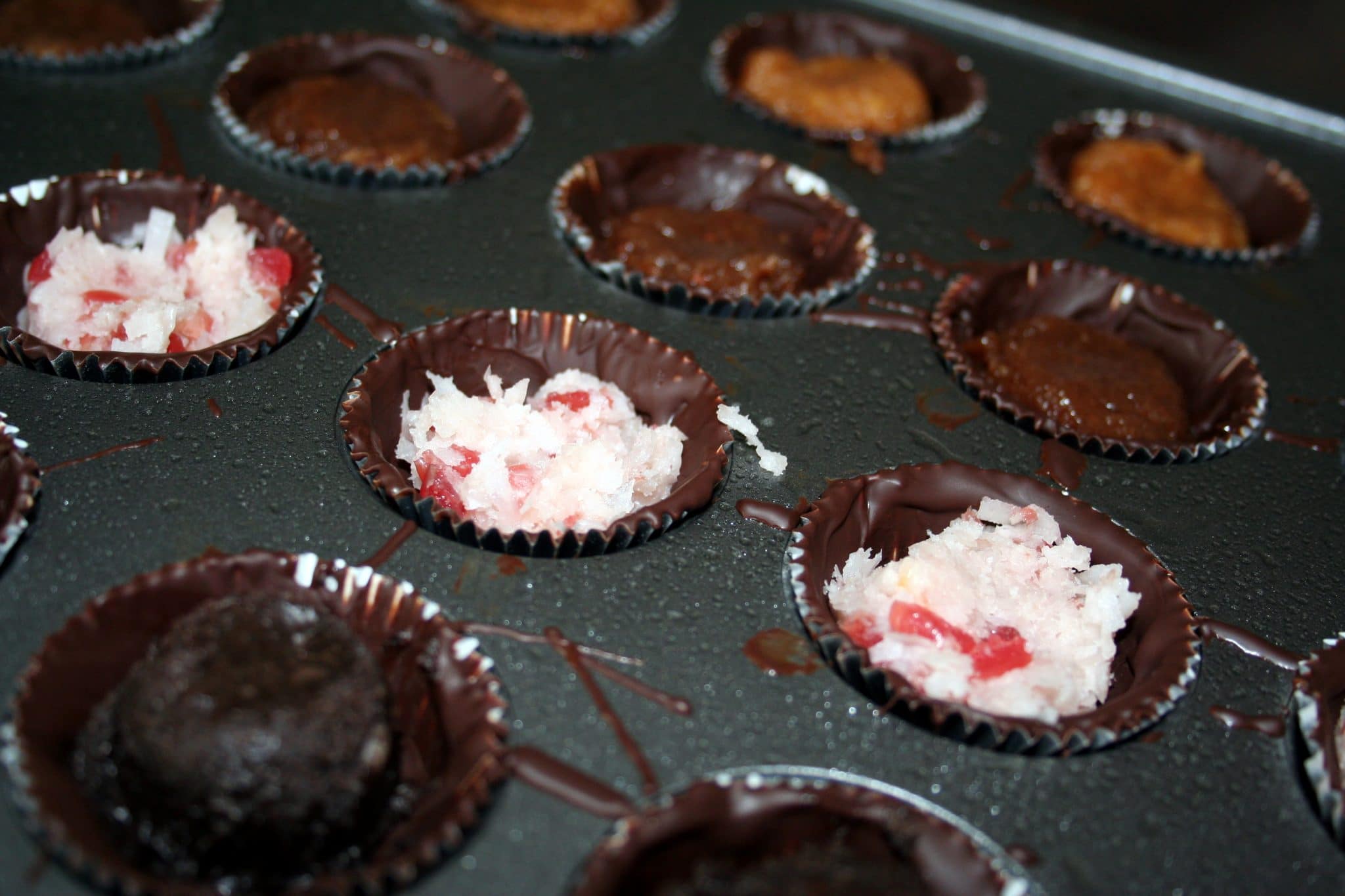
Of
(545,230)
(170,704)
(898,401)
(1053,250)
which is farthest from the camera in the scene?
(1053,250)

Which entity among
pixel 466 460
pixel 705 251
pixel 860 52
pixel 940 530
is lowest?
pixel 940 530

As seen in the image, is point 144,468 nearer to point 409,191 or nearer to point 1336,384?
point 409,191

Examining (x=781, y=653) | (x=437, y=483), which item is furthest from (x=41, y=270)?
(x=781, y=653)

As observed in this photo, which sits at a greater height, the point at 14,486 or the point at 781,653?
the point at 14,486

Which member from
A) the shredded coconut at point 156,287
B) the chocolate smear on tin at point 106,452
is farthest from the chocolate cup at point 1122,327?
the chocolate smear on tin at point 106,452

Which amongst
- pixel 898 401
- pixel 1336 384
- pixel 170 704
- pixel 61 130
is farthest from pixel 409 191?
pixel 1336 384

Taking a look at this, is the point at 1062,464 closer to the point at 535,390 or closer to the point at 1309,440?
the point at 1309,440
